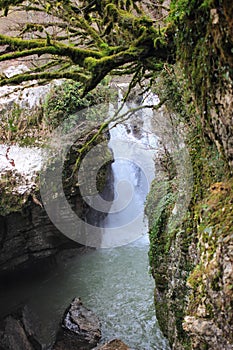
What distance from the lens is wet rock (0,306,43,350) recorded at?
671 cm

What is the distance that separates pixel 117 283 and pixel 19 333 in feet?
8.88

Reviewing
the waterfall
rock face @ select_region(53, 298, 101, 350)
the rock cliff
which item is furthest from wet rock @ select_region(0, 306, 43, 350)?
the rock cliff

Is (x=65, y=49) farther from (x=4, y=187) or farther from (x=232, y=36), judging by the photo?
(x=4, y=187)

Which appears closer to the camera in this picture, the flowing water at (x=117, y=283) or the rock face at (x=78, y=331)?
the rock face at (x=78, y=331)

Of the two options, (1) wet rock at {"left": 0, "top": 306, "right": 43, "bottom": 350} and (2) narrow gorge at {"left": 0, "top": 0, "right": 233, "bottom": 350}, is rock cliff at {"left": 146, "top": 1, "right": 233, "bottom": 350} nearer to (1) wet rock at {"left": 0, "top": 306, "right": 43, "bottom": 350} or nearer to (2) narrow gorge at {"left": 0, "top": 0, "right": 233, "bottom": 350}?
(2) narrow gorge at {"left": 0, "top": 0, "right": 233, "bottom": 350}

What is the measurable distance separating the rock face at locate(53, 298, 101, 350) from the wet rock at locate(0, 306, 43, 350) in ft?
1.69

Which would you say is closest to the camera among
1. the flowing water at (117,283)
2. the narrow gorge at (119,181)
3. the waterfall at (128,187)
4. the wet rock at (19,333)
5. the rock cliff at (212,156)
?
the rock cliff at (212,156)

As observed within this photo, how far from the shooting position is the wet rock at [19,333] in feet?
22.0

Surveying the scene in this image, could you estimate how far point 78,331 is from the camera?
697 centimetres

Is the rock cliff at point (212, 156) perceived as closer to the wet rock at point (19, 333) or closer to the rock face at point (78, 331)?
the rock face at point (78, 331)

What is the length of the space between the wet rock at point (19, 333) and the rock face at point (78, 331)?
516 millimetres

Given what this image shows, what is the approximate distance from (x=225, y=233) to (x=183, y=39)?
150 cm

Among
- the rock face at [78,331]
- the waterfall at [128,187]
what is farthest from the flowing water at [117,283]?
the rock face at [78,331]

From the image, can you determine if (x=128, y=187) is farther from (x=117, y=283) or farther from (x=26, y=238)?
(x=26, y=238)
